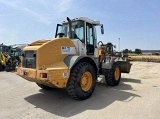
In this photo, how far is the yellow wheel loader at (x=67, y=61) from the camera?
218 inches

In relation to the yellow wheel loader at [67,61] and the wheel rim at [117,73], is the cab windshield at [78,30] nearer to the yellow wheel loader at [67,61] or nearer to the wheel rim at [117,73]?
the yellow wheel loader at [67,61]

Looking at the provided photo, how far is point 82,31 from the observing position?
717cm

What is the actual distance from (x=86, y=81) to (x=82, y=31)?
1.87 metres

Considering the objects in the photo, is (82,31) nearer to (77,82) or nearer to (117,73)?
(77,82)

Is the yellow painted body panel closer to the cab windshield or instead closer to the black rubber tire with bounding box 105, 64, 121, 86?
the cab windshield

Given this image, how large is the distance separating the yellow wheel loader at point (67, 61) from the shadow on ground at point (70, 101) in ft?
1.08

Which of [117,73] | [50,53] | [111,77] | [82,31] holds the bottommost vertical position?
[111,77]

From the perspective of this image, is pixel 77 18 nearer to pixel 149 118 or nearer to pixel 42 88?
pixel 42 88

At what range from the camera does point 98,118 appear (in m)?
4.70

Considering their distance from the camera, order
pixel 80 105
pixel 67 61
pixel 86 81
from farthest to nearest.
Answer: pixel 86 81 < pixel 67 61 < pixel 80 105

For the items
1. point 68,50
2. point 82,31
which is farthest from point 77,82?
point 82,31

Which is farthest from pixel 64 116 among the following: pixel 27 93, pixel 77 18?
pixel 77 18

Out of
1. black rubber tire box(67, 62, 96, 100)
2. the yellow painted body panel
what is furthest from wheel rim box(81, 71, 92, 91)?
the yellow painted body panel

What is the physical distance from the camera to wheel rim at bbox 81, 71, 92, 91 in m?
6.32
